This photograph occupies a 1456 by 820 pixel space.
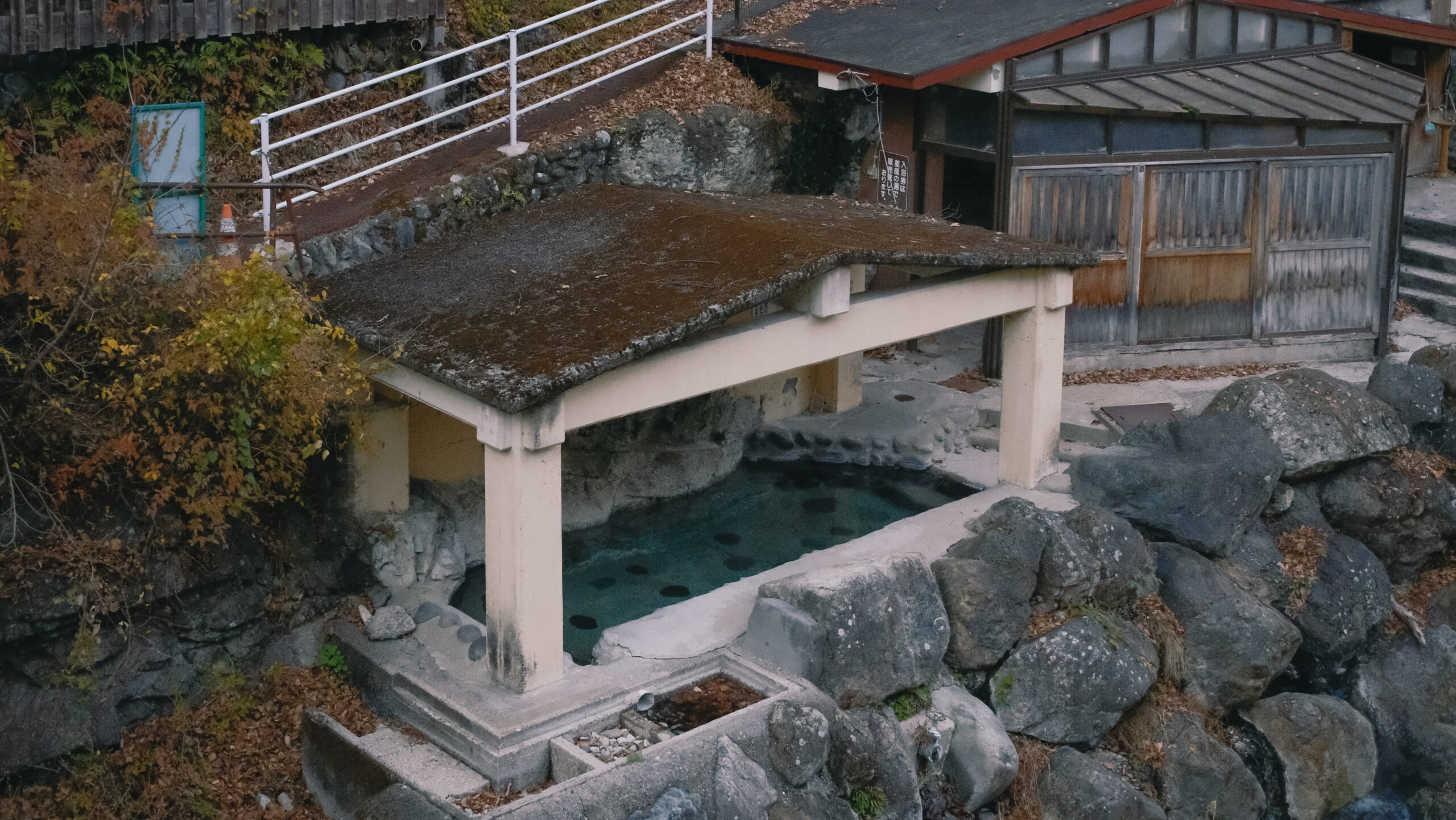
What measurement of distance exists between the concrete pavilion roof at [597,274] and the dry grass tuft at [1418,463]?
11.7ft

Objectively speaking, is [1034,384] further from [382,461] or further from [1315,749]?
[382,461]

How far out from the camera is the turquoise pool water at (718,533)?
42.2 ft

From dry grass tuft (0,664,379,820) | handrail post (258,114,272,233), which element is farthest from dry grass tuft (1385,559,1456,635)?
handrail post (258,114,272,233)

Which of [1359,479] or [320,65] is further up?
[320,65]

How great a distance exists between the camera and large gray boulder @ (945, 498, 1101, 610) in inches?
469

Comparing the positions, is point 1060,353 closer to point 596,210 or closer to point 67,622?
point 596,210

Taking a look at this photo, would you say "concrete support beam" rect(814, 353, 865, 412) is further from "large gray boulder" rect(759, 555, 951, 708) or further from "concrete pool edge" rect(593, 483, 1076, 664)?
"large gray boulder" rect(759, 555, 951, 708)

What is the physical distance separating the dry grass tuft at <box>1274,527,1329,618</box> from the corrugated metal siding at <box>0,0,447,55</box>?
938 centimetres

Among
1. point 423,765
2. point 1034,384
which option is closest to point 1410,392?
point 1034,384

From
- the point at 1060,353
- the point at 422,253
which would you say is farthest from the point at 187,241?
the point at 1060,353

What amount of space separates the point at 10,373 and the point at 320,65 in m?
6.17

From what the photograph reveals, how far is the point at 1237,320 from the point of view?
17.1 metres

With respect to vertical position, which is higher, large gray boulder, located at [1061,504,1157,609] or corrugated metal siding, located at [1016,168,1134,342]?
corrugated metal siding, located at [1016,168,1134,342]

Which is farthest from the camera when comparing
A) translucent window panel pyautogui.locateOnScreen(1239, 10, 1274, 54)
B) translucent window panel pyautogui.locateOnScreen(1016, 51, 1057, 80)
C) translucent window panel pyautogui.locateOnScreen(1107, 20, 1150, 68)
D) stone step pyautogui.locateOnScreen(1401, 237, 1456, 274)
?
stone step pyautogui.locateOnScreen(1401, 237, 1456, 274)
